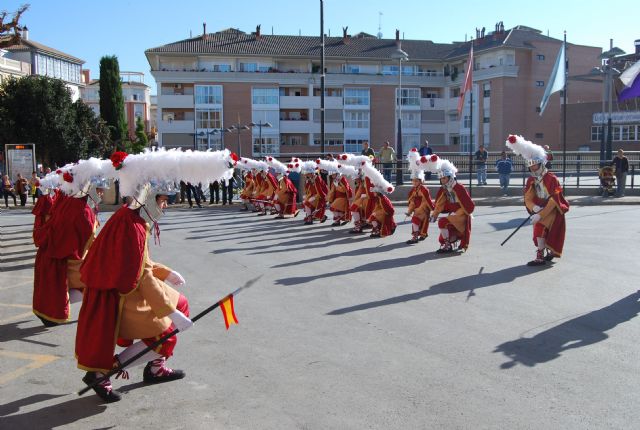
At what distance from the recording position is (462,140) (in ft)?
211

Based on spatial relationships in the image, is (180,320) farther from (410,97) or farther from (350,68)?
(410,97)

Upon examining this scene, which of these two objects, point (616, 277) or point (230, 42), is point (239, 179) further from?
point (230, 42)

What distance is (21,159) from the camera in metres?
28.0

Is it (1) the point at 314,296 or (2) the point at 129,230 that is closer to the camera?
(2) the point at 129,230

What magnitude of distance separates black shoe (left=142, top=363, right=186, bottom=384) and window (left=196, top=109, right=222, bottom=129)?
56.4m

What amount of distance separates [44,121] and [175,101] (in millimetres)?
18223

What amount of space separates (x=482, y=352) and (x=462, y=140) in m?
60.0

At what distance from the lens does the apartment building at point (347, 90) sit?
2399 inches

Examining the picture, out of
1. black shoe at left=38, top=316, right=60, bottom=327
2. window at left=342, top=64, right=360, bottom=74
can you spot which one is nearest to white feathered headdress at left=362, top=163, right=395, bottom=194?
black shoe at left=38, top=316, right=60, bottom=327

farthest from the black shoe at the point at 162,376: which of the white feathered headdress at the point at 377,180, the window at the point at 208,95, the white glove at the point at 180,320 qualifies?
the window at the point at 208,95

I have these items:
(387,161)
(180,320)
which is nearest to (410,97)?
(387,161)

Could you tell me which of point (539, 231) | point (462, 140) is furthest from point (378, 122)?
point (539, 231)

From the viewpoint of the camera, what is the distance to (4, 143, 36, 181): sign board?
27734mm

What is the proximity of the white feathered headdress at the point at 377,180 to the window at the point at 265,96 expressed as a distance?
4781 centimetres
